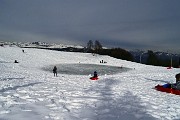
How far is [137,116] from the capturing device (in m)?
11.2

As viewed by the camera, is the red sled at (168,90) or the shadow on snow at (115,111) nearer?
the shadow on snow at (115,111)

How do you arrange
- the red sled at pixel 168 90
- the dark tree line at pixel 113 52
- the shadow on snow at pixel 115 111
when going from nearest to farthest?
the shadow on snow at pixel 115 111, the red sled at pixel 168 90, the dark tree line at pixel 113 52

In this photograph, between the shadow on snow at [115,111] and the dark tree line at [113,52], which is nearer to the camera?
the shadow on snow at [115,111]

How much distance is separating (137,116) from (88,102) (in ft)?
10.7

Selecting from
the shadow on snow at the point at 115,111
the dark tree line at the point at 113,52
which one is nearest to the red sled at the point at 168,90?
the shadow on snow at the point at 115,111

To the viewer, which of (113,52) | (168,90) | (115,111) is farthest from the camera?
(113,52)

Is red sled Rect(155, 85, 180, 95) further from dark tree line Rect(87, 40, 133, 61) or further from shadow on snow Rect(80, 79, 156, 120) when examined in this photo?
dark tree line Rect(87, 40, 133, 61)

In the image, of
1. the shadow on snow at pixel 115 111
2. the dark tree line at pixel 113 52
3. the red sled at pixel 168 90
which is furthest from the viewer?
the dark tree line at pixel 113 52

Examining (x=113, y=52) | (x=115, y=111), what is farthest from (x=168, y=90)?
(x=113, y=52)

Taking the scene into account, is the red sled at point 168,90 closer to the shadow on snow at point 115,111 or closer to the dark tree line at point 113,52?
the shadow on snow at point 115,111

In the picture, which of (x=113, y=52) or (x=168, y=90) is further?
(x=113, y=52)

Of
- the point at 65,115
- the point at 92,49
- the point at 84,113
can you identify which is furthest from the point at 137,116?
the point at 92,49

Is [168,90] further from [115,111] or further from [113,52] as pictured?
[113,52]

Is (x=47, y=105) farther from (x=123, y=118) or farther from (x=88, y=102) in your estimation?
(x=123, y=118)
